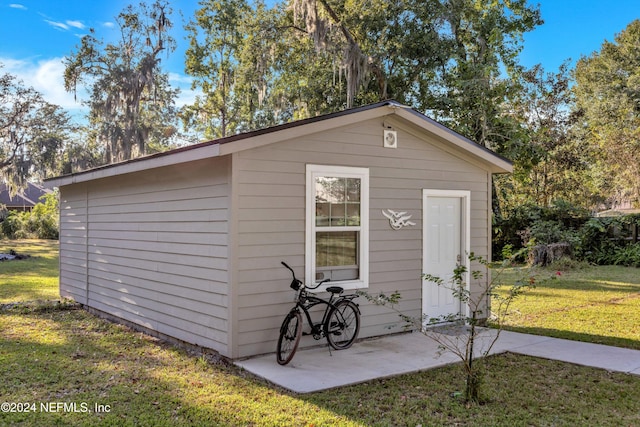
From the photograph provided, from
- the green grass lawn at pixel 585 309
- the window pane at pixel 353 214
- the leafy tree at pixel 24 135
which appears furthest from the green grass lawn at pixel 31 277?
the green grass lawn at pixel 585 309

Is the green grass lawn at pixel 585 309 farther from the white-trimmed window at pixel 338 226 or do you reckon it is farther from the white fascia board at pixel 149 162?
the white fascia board at pixel 149 162

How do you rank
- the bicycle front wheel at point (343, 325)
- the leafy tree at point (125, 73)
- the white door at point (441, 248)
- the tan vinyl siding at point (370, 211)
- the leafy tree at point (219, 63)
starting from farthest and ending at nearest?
1. the leafy tree at point (219, 63)
2. the leafy tree at point (125, 73)
3. the white door at point (441, 248)
4. the bicycle front wheel at point (343, 325)
5. the tan vinyl siding at point (370, 211)

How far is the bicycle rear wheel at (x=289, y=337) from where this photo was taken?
5004 mm

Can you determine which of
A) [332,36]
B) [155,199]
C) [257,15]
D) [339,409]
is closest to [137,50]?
[257,15]

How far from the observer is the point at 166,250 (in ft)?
21.0

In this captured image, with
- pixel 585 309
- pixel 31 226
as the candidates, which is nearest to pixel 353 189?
pixel 585 309

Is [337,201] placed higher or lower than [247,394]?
higher

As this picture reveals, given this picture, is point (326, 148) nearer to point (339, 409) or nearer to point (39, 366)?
point (339, 409)

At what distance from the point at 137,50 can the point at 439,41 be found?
14.3 meters

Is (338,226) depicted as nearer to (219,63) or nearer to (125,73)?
(219,63)

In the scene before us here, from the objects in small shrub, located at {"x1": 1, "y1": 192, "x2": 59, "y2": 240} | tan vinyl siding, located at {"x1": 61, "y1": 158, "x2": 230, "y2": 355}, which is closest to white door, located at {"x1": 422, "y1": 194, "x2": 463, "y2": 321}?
tan vinyl siding, located at {"x1": 61, "y1": 158, "x2": 230, "y2": 355}

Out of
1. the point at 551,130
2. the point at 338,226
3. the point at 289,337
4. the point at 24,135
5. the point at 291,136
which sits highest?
the point at 24,135

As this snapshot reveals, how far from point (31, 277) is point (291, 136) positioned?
35.7 feet

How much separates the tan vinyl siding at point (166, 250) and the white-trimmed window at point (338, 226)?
1052mm
